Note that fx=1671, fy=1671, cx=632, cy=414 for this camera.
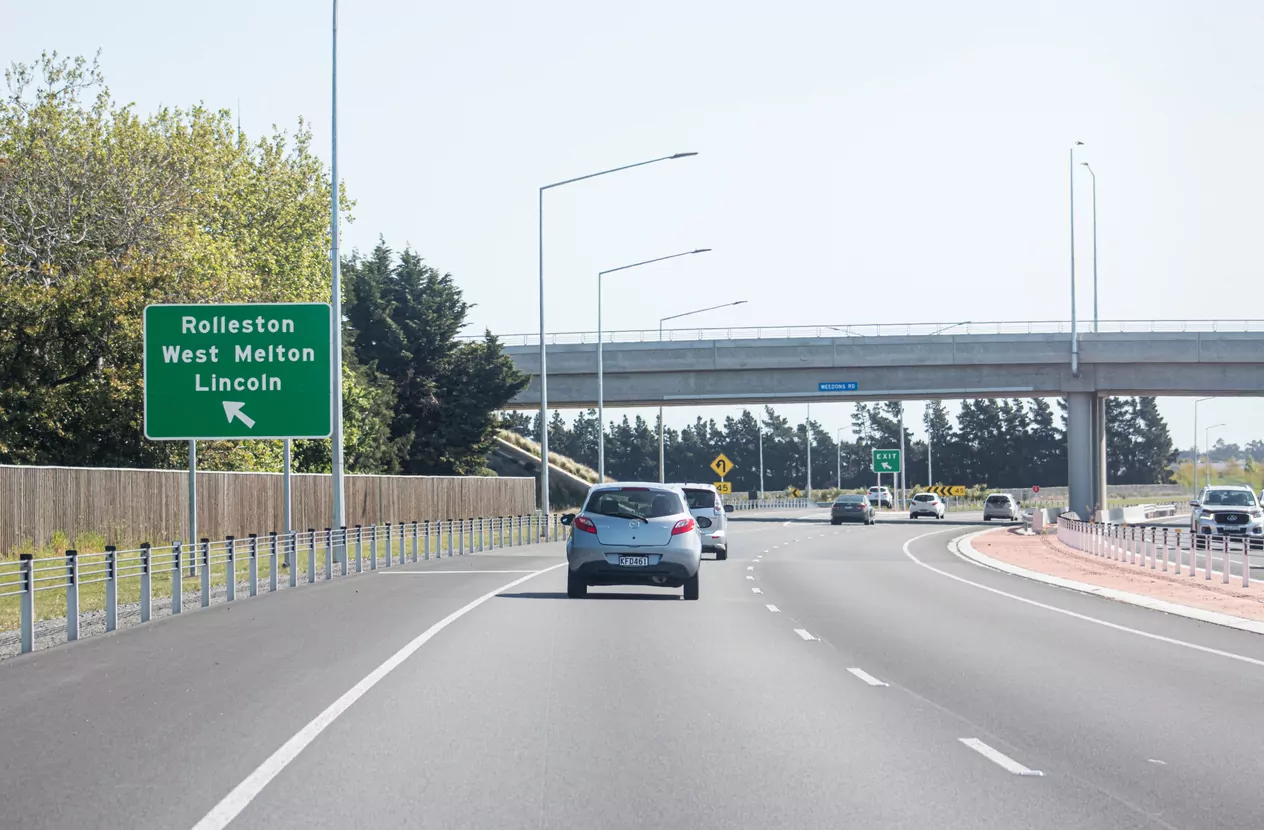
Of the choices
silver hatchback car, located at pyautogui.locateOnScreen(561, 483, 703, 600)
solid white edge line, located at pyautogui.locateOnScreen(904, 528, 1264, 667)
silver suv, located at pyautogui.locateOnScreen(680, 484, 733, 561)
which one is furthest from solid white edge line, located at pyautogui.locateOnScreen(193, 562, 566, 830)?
silver suv, located at pyautogui.locateOnScreen(680, 484, 733, 561)

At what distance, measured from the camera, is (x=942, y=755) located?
387 inches

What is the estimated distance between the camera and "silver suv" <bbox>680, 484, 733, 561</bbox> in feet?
126

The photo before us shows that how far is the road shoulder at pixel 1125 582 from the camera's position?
78.2 feet

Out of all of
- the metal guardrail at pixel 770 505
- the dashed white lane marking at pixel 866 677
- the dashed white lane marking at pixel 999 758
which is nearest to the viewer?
the dashed white lane marking at pixel 999 758

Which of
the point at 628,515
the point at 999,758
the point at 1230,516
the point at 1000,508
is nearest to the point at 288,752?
the point at 999,758

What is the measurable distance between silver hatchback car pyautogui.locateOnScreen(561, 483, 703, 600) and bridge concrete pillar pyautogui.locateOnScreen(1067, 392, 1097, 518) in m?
52.8

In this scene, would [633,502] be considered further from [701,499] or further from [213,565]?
[213,565]

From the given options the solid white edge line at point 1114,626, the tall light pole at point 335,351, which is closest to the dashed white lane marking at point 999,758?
the solid white edge line at point 1114,626

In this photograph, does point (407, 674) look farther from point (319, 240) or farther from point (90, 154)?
point (319, 240)

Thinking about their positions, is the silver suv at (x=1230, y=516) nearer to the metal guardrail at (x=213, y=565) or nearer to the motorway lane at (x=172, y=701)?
the metal guardrail at (x=213, y=565)

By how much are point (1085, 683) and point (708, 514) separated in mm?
24522

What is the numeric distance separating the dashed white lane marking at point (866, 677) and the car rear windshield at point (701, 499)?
77.0ft

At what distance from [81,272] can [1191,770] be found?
41.8 meters

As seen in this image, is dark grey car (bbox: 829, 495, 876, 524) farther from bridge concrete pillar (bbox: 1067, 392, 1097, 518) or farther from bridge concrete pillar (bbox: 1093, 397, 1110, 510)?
bridge concrete pillar (bbox: 1093, 397, 1110, 510)
